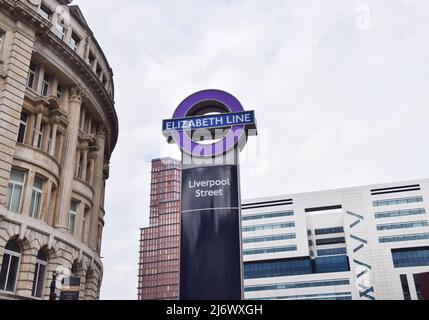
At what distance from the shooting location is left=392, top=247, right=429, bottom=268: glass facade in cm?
9356

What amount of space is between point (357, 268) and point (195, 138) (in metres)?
86.7

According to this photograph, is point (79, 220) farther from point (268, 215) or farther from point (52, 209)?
point (268, 215)

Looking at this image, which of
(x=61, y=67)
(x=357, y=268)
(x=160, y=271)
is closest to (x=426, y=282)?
(x=357, y=268)

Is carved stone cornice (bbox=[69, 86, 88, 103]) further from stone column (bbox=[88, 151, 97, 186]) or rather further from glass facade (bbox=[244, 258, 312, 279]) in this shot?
glass facade (bbox=[244, 258, 312, 279])

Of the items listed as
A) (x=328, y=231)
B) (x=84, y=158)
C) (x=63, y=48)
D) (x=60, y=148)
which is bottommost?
(x=60, y=148)

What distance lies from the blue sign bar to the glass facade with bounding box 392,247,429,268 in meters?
88.0

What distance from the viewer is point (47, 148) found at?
29.4m

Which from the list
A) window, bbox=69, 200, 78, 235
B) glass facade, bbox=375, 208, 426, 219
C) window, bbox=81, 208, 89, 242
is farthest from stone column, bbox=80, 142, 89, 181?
glass facade, bbox=375, 208, 426, 219

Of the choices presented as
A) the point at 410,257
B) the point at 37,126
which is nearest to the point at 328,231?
the point at 410,257

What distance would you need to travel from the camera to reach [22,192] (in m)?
26.2

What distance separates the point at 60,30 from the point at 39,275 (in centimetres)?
1746

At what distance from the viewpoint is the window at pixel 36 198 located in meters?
27.0

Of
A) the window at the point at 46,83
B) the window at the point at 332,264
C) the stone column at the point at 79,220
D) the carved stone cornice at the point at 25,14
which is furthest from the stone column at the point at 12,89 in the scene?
the window at the point at 332,264
